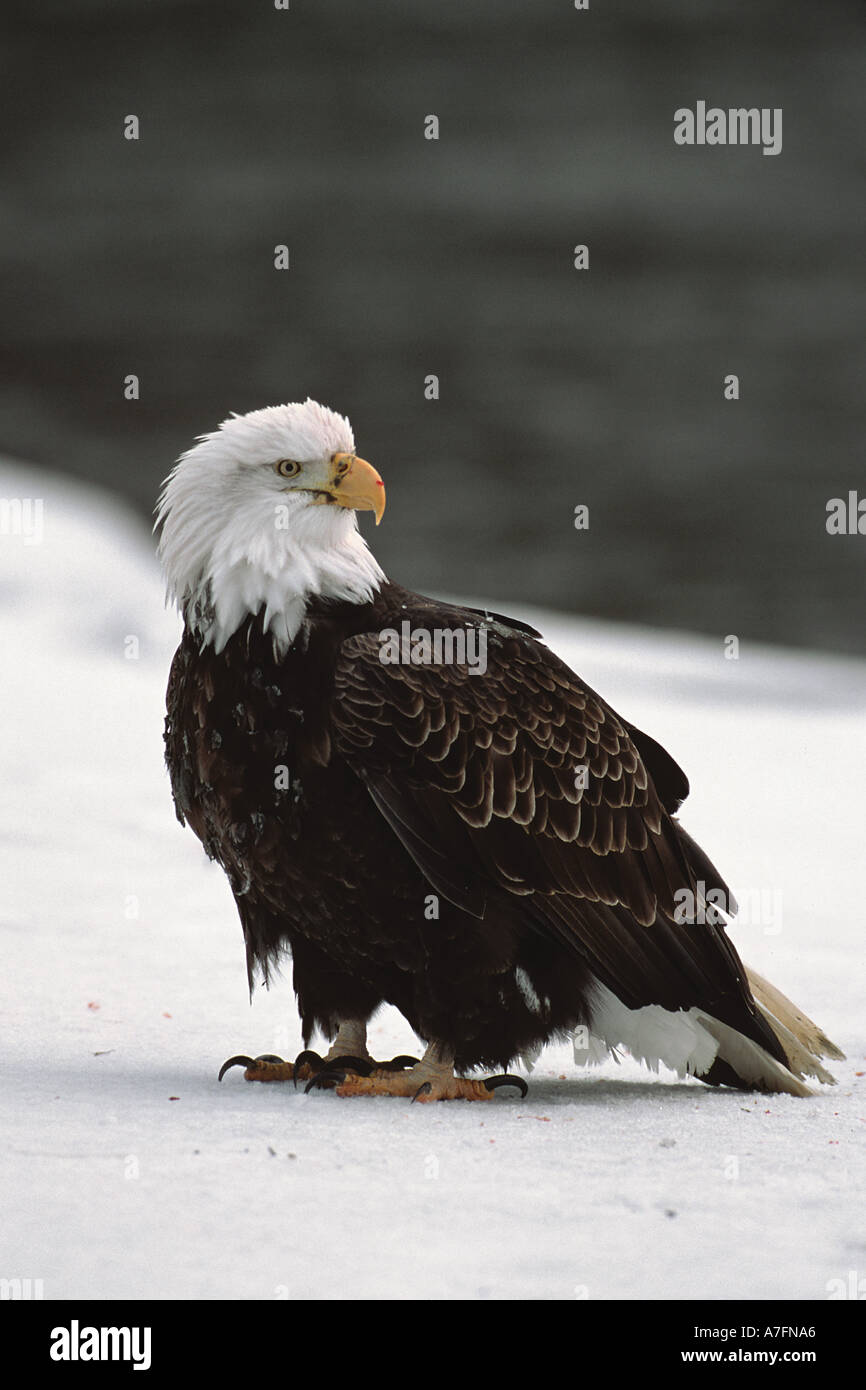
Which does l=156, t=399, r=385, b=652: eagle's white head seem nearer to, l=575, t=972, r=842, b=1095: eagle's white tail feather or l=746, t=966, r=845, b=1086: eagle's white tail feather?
l=575, t=972, r=842, b=1095: eagle's white tail feather

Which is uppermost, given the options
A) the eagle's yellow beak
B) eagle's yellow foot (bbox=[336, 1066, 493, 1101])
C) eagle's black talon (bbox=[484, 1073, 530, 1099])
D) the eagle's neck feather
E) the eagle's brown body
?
the eagle's yellow beak

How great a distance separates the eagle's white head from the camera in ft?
12.4

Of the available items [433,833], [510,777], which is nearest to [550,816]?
[510,777]

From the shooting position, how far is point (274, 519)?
381cm

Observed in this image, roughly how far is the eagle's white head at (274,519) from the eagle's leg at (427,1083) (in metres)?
1.07

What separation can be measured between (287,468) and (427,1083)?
5.01 feet

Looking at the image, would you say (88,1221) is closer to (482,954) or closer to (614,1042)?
(482,954)

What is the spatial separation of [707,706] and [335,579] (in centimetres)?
613

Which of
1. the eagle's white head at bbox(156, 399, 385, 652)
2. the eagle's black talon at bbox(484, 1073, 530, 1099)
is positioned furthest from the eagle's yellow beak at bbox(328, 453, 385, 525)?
the eagle's black talon at bbox(484, 1073, 530, 1099)

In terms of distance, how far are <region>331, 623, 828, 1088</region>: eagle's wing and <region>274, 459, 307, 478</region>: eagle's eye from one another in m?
0.46

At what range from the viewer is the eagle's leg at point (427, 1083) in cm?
380

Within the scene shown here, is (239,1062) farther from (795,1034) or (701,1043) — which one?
(795,1034)

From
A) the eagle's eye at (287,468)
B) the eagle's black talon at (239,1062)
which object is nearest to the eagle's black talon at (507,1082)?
the eagle's black talon at (239,1062)

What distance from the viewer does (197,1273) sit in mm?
2377
